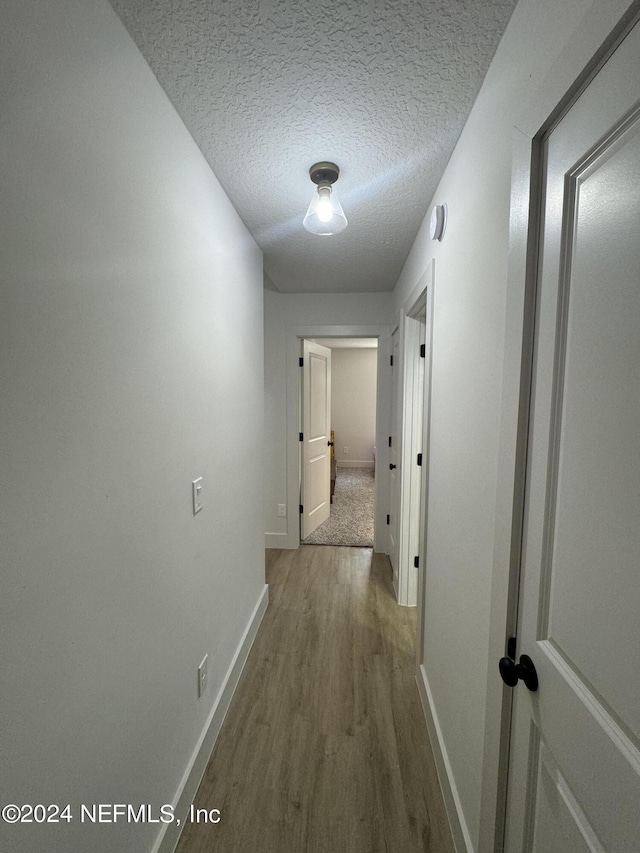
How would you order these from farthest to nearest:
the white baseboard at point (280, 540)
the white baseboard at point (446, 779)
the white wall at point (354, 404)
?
the white wall at point (354, 404) → the white baseboard at point (280, 540) → the white baseboard at point (446, 779)

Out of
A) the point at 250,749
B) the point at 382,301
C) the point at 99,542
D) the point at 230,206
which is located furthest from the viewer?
the point at 382,301

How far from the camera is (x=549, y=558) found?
0.68 m

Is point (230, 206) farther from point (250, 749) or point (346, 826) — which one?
point (346, 826)

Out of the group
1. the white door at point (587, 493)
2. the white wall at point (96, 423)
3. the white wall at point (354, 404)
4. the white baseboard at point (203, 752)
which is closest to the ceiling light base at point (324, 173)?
the white wall at point (96, 423)

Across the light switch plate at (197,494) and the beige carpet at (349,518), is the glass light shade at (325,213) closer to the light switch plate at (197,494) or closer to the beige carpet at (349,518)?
the light switch plate at (197,494)

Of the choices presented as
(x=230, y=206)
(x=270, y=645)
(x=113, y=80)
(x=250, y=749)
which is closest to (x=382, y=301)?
(x=230, y=206)

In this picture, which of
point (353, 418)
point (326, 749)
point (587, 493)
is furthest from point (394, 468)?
point (353, 418)

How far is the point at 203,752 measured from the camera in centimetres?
135

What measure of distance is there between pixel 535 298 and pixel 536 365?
14 cm

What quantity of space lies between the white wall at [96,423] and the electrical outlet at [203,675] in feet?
0.13

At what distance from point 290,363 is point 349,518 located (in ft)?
6.86

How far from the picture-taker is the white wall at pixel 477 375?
72cm

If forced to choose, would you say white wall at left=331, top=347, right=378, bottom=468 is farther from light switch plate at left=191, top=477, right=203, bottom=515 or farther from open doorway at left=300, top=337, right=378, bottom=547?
light switch plate at left=191, top=477, right=203, bottom=515

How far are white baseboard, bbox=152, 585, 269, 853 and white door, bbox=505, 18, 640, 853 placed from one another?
104 centimetres
